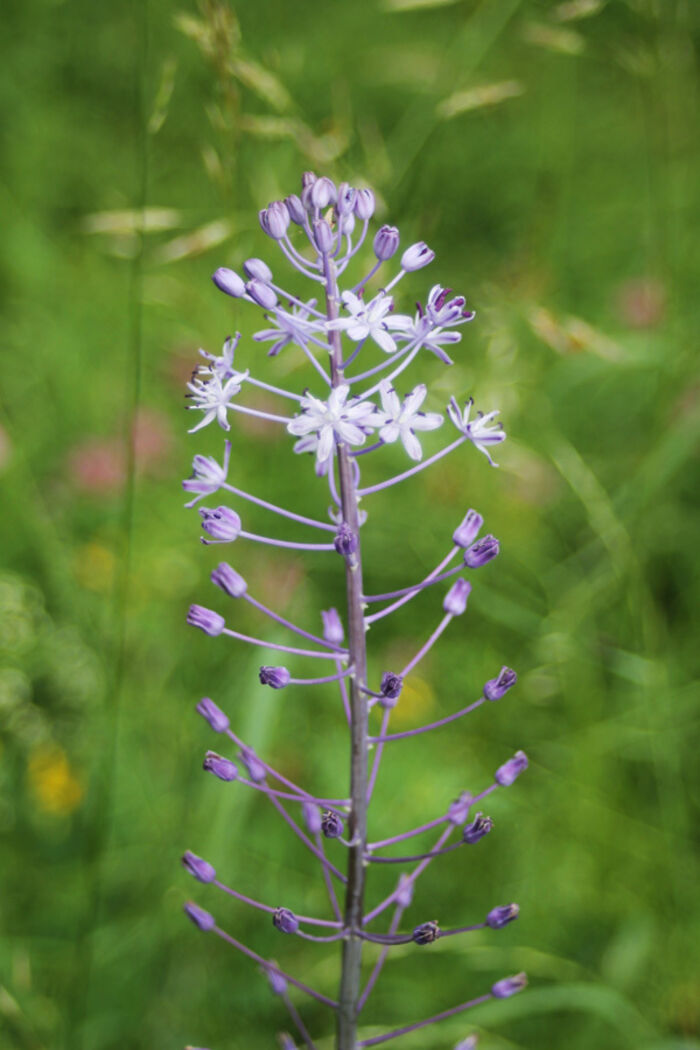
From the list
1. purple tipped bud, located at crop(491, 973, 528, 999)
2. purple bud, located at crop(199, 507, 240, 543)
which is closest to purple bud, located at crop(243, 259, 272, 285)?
purple bud, located at crop(199, 507, 240, 543)

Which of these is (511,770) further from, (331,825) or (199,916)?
(199,916)

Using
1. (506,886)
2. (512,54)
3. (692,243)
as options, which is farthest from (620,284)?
(506,886)

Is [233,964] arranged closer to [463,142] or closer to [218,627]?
[218,627]

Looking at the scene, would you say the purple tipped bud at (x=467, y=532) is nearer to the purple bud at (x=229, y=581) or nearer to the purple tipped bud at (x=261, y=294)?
the purple bud at (x=229, y=581)

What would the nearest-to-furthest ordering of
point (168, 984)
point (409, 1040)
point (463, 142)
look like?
point (409, 1040), point (168, 984), point (463, 142)

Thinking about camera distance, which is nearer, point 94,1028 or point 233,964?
point 94,1028

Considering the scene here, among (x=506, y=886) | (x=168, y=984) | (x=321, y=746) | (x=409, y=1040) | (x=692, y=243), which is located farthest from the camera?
(x=692, y=243)

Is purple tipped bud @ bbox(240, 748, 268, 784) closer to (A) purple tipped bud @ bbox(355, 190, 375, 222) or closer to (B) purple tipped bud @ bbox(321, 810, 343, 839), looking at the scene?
(B) purple tipped bud @ bbox(321, 810, 343, 839)
